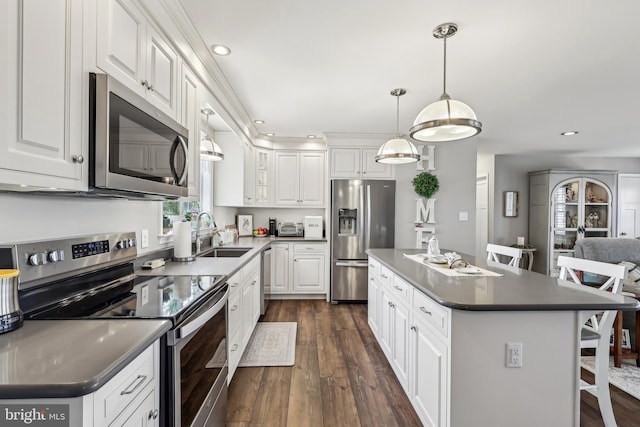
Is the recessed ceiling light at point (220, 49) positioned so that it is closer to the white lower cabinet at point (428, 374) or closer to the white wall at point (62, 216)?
the white wall at point (62, 216)

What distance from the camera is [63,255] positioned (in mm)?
1212

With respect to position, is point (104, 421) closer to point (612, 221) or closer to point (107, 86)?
point (107, 86)

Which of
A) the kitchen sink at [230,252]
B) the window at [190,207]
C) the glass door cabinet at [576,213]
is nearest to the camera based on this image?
the window at [190,207]

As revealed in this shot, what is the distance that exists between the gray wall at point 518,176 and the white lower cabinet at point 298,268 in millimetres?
3744

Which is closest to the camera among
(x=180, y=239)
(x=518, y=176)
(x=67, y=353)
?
(x=67, y=353)

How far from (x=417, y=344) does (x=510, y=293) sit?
618 millimetres

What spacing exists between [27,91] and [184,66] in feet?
4.34

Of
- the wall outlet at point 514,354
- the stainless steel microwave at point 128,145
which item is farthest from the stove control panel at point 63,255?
the wall outlet at point 514,354

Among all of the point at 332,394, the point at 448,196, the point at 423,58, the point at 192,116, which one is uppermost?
the point at 423,58

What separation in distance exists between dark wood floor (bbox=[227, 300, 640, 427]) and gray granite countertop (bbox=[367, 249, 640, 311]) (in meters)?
0.91

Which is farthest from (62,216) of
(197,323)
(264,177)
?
(264,177)

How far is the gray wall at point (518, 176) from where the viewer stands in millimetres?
6145

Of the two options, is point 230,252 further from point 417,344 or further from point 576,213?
point 576,213

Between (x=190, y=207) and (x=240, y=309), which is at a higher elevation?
(x=190, y=207)
